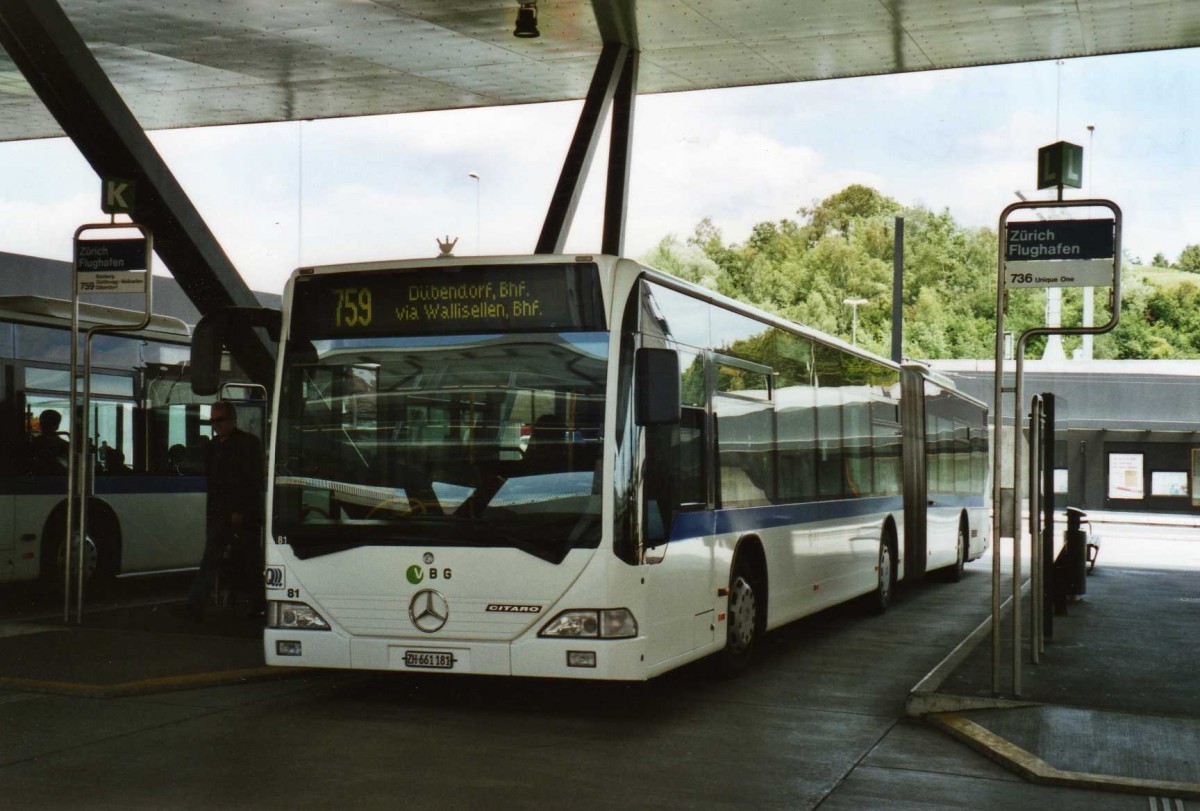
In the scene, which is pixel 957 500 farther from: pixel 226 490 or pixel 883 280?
pixel 883 280

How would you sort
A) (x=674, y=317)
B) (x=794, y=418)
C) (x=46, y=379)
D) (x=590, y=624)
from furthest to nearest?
(x=46, y=379) < (x=794, y=418) < (x=674, y=317) < (x=590, y=624)

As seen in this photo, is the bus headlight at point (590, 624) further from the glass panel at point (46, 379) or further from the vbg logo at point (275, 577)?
the glass panel at point (46, 379)

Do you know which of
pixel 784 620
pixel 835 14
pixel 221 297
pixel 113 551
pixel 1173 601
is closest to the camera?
pixel 784 620

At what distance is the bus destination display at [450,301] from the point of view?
8.68 m

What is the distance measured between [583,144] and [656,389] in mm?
8351

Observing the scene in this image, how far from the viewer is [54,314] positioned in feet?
50.2

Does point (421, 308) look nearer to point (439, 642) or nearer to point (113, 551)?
point (439, 642)

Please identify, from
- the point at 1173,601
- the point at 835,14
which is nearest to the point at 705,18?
the point at 835,14

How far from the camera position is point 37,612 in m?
14.3

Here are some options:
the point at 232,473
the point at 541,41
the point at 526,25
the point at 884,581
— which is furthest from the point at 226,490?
the point at 884,581

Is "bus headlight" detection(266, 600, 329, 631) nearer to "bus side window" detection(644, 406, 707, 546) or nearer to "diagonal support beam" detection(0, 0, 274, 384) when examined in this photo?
"bus side window" detection(644, 406, 707, 546)

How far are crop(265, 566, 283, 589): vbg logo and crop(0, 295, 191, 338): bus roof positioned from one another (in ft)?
21.5

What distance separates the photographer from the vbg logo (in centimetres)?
891

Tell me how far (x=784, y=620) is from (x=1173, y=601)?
7.63 metres
